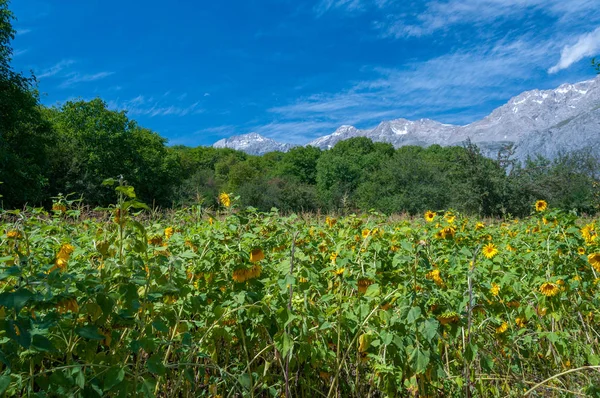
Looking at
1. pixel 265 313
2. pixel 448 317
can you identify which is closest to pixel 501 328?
pixel 448 317

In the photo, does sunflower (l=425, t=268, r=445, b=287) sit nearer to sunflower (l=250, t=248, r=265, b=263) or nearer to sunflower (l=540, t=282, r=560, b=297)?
sunflower (l=540, t=282, r=560, b=297)

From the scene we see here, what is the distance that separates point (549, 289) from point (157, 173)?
3945 centimetres

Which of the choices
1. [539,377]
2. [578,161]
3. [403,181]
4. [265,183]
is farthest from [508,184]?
[539,377]

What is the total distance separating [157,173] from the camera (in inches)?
1526

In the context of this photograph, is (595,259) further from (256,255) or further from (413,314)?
(256,255)

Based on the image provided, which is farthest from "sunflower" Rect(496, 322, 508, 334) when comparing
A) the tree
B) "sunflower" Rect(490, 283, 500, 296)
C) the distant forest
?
the tree

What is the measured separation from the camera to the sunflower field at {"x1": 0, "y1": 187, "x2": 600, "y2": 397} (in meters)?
1.32

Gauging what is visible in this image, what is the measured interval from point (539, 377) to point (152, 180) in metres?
38.4

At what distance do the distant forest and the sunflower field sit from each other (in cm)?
1317

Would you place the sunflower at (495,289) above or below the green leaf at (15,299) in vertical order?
below

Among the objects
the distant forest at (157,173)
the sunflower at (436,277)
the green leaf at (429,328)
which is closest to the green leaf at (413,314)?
the green leaf at (429,328)

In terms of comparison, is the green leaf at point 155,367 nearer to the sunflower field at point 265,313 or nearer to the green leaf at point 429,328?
the sunflower field at point 265,313

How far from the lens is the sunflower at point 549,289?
230 cm

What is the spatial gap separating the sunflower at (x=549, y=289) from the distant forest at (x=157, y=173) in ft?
43.7
